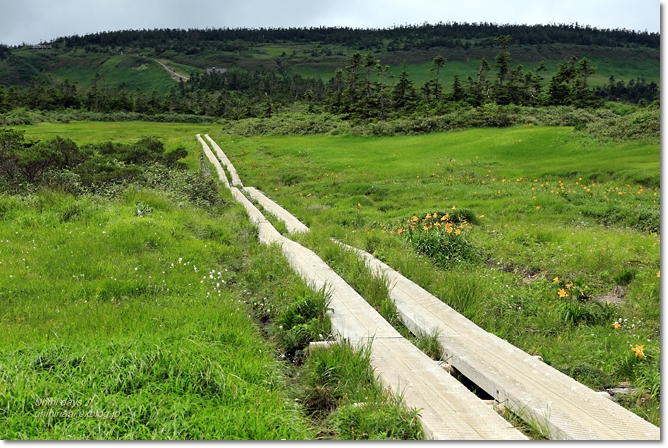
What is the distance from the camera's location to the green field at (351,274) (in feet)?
15.2

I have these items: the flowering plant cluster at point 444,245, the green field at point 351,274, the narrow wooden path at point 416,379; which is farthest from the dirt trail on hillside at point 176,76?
the narrow wooden path at point 416,379

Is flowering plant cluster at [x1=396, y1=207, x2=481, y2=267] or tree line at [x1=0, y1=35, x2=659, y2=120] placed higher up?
tree line at [x1=0, y1=35, x2=659, y2=120]

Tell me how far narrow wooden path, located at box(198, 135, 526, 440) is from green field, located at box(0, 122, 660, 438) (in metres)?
0.56

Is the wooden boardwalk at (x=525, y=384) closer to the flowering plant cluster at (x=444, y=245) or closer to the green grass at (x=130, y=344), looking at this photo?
the green grass at (x=130, y=344)

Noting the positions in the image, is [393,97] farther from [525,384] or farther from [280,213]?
[525,384]

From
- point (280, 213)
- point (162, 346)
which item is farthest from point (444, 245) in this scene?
point (280, 213)

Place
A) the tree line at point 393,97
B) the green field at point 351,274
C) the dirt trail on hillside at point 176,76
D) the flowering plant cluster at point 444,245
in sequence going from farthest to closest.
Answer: the dirt trail on hillside at point 176,76 < the tree line at point 393,97 < the flowering plant cluster at point 444,245 < the green field at point 351,274

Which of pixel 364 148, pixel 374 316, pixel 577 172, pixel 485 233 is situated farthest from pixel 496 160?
pixel 374 316

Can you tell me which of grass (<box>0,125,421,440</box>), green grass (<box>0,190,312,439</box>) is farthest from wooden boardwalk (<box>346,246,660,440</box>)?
green grass (<box>0,190,312,439</box>)

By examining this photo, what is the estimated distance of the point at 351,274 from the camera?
7.93 m

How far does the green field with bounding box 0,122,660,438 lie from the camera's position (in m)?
4.63

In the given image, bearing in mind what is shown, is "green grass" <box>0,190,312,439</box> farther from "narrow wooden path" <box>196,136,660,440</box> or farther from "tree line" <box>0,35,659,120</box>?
"tree line" <box>0,35,659,120</box>

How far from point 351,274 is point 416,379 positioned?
353 cm

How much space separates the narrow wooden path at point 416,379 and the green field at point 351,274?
1.85 feet
